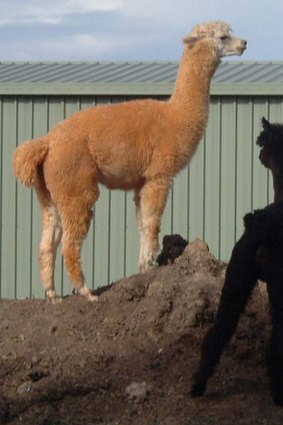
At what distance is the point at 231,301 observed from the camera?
8102 mm

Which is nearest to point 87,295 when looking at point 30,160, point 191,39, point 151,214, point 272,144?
point 151,214

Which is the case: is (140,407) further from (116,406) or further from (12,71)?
(12,71)

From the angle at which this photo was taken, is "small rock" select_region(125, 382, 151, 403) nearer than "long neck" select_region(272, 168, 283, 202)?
Yes

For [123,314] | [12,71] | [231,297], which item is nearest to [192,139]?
[123,314]

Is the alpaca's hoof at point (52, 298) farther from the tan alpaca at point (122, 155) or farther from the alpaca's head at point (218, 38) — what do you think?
the alpaca's head at point (218, 38)

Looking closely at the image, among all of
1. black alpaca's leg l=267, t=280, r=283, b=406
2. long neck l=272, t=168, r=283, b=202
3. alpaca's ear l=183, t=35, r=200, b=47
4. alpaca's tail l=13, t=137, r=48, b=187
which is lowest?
black alpaca's leg l=267, t=280, r=283, b=406

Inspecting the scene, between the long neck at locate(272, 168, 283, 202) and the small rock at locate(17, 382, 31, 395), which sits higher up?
the long neck at locate(272, 168, 283, 202)

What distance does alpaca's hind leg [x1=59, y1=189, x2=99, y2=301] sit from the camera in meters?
10.0

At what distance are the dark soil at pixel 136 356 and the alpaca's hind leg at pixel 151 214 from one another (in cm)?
41

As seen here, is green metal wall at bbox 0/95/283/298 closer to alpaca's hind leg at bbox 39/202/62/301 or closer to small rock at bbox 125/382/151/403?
alpaca's hind leg at bbox 39/202/62/301

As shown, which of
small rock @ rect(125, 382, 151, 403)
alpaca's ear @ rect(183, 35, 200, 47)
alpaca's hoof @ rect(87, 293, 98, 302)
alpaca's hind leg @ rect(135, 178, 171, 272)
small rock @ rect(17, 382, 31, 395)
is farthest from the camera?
alpaca's ear @ rect(183, 35, 200, 47)

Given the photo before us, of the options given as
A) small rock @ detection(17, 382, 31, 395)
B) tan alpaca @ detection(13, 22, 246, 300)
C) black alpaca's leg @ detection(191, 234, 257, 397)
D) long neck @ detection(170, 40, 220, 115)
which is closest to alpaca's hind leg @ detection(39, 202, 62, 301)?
tan alpaca @ detection(13, 22, 246, 300)

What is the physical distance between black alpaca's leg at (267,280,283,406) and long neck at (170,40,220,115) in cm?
299

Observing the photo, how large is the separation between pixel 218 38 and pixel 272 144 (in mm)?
2324
